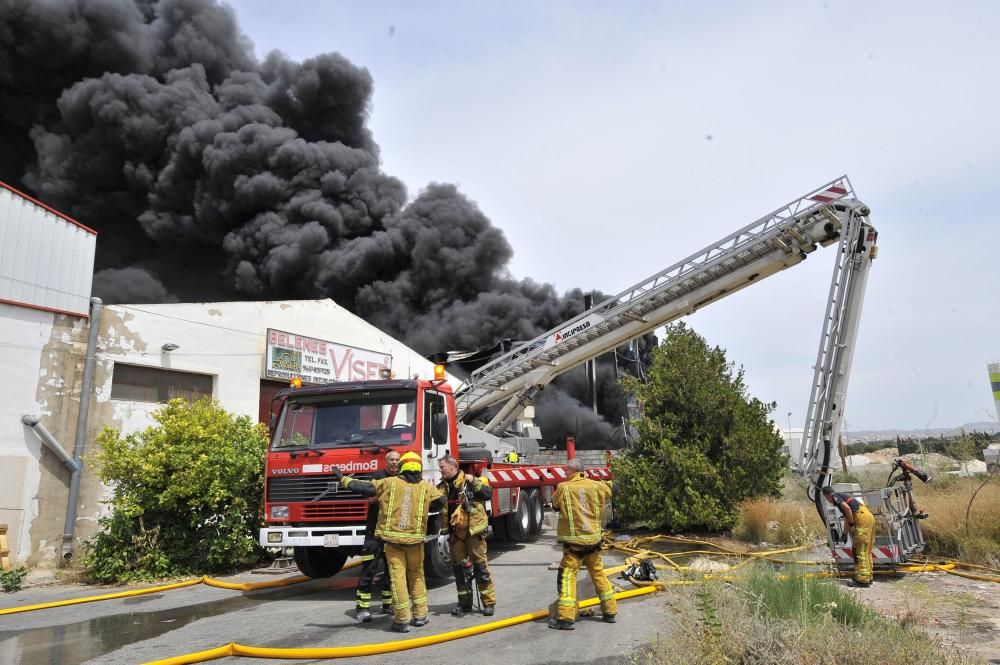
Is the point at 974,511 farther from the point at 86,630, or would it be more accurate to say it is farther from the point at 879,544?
the point at 86,630

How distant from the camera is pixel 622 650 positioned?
167 inches

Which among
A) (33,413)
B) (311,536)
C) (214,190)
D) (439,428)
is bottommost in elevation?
(311,536)

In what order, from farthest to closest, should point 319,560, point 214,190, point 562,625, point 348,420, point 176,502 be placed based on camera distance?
point 214,190
point 176,502
point 319,560
point 348,420
point 562,625

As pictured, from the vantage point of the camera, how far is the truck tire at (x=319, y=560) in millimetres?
6941

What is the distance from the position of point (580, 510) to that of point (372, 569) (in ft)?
5.97

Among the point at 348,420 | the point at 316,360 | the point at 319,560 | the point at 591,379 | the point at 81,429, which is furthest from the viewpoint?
the point at 591,379

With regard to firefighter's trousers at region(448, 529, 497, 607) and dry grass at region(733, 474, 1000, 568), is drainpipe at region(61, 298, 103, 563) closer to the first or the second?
firefighter's trousers at region(448, 529, 497, 607)

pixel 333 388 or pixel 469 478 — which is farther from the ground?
pixel 333 388

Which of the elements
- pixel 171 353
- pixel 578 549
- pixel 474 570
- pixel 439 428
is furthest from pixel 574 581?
pixel 171 353

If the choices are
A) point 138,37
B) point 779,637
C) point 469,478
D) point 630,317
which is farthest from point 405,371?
point 138,37

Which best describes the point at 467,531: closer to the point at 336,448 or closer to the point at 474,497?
the point at 474,497

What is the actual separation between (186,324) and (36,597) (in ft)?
17.2

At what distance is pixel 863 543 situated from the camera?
6184 millimetres

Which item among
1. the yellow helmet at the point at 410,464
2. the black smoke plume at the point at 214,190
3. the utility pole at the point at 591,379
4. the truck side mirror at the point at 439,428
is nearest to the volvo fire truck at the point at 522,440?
the truck side mirror at the point at 439,428
